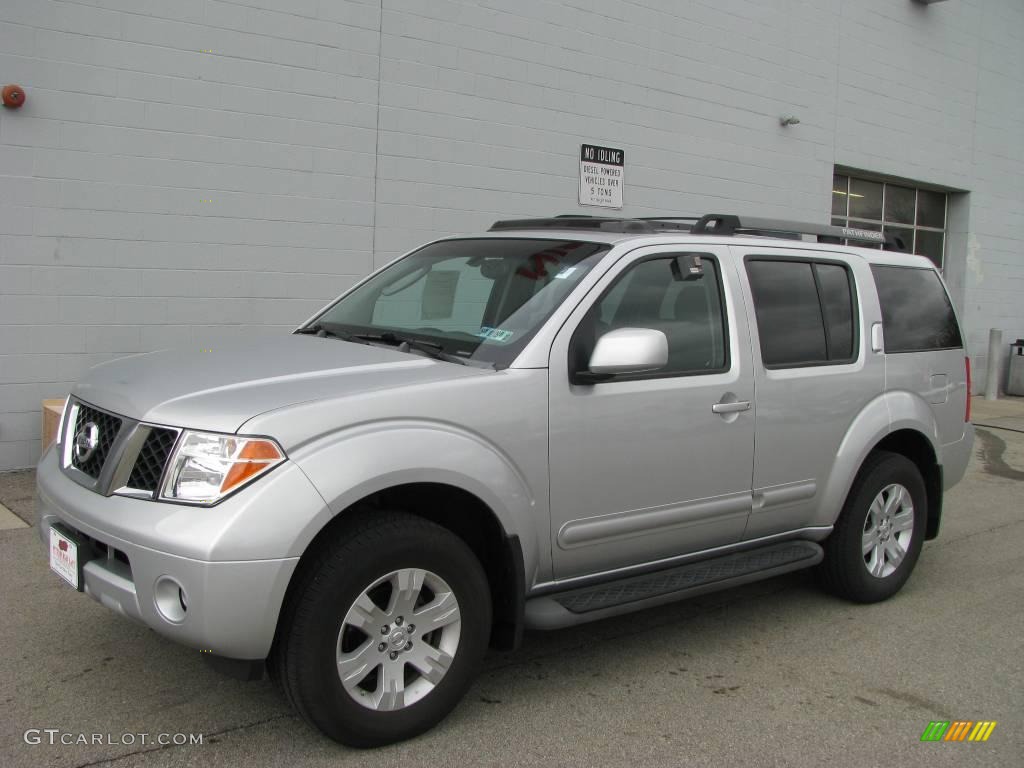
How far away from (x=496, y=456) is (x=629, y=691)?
1.18 meters

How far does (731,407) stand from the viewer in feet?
14.1

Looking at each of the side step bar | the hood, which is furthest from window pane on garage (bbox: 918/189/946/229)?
the hood

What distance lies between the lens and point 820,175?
1346cm

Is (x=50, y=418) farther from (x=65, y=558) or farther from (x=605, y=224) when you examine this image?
(x=605, y=224)

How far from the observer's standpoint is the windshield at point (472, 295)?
3904 mm

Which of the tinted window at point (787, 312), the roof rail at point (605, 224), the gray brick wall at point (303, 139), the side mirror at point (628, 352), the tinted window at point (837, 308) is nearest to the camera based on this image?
the side mirror at point (628, 352)

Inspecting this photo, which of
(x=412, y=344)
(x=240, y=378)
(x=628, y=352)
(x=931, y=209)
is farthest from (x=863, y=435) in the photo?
(x=931, y=209)

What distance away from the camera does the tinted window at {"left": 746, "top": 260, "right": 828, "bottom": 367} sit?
457cm

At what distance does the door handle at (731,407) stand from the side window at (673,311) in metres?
0.16

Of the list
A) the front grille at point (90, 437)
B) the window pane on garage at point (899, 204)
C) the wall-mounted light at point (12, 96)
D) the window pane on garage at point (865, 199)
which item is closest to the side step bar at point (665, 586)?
the front grille at point (90, 437)

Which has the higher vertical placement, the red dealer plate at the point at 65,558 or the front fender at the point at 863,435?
the front fender at the point at 863,435

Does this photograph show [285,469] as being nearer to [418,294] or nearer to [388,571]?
[388,571]

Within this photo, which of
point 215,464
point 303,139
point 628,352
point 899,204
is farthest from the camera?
point 899,204

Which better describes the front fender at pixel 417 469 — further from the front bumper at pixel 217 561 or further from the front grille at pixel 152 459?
the front grille at pixel 152 459
